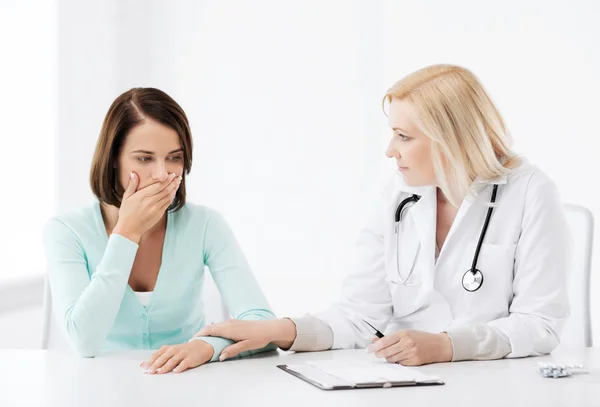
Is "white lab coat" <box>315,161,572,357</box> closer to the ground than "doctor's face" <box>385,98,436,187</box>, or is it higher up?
closer to the ground

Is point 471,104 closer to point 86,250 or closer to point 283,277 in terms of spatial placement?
point 86,250

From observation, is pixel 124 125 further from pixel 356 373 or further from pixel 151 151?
pixel 356 373

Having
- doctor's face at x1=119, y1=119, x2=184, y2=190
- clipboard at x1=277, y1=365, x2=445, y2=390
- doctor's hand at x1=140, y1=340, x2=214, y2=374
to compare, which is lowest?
doctor's hand at x1=140, y1=340, x2=214, y2=374

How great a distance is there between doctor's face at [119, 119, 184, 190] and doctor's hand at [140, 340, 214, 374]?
0.57 meters

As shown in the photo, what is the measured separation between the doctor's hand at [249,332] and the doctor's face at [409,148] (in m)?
0.53

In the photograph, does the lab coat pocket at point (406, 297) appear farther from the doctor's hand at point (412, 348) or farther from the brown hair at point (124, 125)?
the brown hair at point (124, 125)

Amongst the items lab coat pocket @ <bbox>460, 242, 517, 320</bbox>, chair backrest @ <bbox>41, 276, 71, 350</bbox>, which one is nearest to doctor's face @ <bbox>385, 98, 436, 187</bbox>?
lab coat pocket @ <bbox>460, 242, 517, 320</bbox>

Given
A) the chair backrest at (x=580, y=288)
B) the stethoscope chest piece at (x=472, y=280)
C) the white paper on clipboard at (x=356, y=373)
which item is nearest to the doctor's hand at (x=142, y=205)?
the white paper on clipboard at (x=356, y=373)

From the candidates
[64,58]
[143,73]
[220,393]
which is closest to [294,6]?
[143,73]

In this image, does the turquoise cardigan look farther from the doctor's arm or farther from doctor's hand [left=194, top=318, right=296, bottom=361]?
the doctor's arm

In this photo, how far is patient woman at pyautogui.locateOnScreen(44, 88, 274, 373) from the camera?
1895mm

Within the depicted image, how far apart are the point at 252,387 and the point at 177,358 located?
24 cm

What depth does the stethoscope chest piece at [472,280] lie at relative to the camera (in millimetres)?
1801

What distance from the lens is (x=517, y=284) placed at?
1.80 meters
